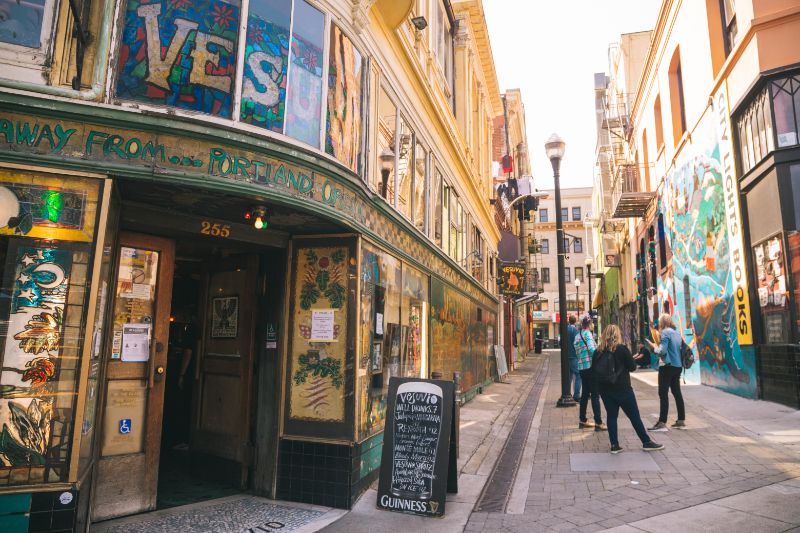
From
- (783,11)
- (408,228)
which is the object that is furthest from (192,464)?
(783,11)

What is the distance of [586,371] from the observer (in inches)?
362

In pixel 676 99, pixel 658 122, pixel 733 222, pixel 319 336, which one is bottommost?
pixel 319 336

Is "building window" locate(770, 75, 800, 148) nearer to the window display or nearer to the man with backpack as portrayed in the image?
the man with backpack

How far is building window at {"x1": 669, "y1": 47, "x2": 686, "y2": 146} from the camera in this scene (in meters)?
16.1

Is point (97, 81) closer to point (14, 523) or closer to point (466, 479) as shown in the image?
point (14, 523)

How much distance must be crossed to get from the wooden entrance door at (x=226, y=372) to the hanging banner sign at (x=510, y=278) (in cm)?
1653

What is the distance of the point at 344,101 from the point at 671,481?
564cm

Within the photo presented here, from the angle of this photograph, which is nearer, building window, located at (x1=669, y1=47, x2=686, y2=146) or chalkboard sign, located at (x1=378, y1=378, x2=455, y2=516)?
chalkboard sign, located at (x1=378, y1=378, x2=455, y2=516)

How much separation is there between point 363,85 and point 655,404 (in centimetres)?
902

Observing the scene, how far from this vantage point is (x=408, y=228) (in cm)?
836

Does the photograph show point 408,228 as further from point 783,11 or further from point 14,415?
point 783,11

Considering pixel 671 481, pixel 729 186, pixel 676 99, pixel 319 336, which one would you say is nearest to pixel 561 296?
pixel 729 186

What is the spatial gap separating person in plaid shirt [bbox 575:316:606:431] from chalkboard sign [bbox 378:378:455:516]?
15.1 feet

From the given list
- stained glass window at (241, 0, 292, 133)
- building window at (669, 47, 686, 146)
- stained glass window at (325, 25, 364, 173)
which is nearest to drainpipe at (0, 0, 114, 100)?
stained glass window at (241, 0, 292, 133)
